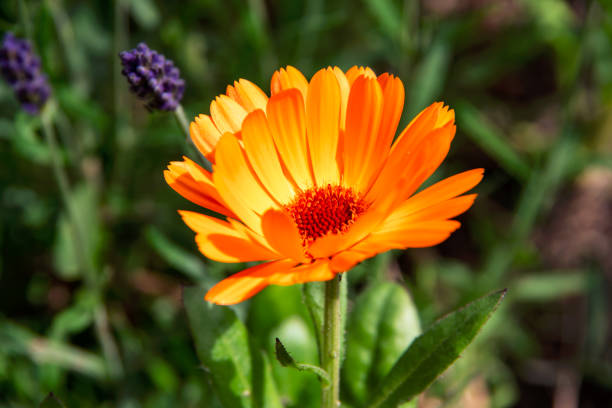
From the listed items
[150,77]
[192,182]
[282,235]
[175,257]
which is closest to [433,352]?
[282,235]

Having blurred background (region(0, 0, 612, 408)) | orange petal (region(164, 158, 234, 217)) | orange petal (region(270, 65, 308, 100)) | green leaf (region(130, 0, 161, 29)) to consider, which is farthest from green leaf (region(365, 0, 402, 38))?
orange petal (region(164, 158, 234, 217))

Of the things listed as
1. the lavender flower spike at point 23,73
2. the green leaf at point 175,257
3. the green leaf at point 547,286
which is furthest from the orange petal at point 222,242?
the green leaf at point 547,286

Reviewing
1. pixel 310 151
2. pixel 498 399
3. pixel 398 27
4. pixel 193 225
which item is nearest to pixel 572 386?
pixel 498 399

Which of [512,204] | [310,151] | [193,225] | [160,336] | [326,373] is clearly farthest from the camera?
[512,204]

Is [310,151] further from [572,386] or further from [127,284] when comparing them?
[572,386]

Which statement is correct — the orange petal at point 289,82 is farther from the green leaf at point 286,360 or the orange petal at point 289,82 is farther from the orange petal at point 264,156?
the green leaf at point 286,360

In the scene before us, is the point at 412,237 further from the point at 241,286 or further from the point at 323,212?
the point at 323,212

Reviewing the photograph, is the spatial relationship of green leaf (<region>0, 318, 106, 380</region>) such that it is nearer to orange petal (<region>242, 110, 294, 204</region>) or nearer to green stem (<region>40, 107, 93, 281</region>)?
green stem (<region>40, 107, 93, 281</region>)
